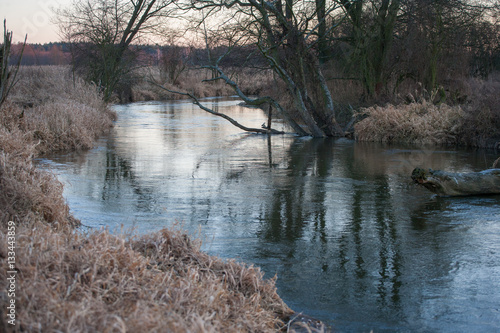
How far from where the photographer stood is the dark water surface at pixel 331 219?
17.7ft

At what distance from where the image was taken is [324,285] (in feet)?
19.0

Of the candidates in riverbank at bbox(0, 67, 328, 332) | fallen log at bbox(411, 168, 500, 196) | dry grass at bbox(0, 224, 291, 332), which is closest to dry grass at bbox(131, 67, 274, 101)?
fallen log at bbox(411, 168, 500, 196)

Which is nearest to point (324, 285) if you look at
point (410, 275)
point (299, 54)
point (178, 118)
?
point (410, 275)

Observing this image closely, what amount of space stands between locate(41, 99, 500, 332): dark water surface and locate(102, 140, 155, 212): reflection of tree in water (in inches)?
1.1

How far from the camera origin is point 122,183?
37.9 feet

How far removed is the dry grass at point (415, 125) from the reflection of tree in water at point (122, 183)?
9639 millimetres

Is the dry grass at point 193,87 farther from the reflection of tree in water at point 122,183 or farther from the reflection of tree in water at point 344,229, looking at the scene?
the reflection of tree in water at point 344,229

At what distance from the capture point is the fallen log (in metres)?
9.80

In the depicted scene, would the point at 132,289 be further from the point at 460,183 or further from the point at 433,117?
the point at 433,117

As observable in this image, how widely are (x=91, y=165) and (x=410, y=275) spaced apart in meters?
9.97

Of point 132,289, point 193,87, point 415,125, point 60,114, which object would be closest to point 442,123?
point 415,125

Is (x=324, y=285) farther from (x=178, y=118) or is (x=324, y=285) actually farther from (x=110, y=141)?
(x=178, y=118)

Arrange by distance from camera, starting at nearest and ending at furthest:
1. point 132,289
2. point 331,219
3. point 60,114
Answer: point 132,289, point 331,219, point 60,114

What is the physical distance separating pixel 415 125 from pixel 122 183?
458 inches
